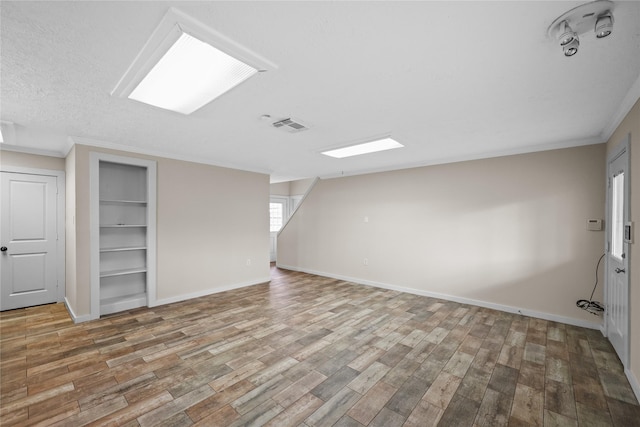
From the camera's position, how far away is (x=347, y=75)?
1930 millimetres

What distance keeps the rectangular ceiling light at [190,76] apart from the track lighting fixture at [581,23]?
177 cm

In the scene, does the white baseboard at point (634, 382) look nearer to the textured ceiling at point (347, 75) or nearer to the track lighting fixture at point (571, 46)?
the textured ceiling at point (347, 75)

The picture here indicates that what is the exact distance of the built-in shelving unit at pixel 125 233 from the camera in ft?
13.0

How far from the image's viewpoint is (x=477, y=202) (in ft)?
14.1

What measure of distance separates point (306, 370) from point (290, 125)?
246cm

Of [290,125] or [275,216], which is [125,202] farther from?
[275,216]

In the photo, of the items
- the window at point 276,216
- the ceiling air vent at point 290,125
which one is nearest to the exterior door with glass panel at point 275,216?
the window at point 276,216

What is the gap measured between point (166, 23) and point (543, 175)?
15.2ft

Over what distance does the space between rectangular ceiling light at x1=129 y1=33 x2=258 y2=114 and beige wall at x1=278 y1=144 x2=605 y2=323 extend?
12.8 feet

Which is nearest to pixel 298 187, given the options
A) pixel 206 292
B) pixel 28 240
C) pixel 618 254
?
pixel 206 292

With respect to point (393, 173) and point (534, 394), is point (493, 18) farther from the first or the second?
point (393, 173)

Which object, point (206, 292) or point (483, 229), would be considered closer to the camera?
point (483, 229)

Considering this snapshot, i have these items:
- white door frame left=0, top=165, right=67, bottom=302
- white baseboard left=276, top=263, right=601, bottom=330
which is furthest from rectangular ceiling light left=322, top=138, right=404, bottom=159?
white door frame left=0, top=165, right=67, bottom=302

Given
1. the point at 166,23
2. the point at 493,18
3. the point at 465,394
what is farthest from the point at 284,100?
the point at 465,394
